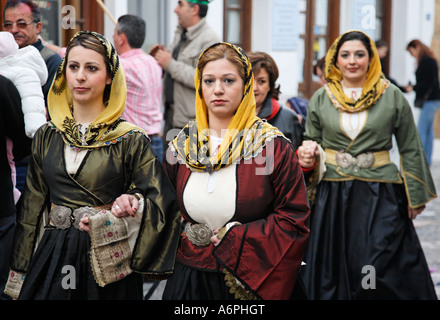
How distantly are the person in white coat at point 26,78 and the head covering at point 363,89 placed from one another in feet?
6.46

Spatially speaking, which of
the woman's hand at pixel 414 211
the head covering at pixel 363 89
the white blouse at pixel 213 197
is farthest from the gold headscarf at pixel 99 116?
the woman's hand at pixel 414 211

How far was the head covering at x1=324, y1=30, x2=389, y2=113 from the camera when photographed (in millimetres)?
4828

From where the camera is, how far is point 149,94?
235 inches

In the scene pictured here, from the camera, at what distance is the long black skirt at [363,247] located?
15.8 feet

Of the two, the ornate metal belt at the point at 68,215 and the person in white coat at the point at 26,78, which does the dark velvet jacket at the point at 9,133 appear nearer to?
the person in white coat at the point at 26,78

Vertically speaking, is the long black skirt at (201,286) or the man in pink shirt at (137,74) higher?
the man in pink shirt at (137,74)

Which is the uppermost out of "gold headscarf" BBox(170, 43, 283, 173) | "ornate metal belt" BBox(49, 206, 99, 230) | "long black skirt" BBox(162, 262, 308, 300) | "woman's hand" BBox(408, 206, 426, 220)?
A: "gold headscarf" BBox(170, 43, 283, 173)

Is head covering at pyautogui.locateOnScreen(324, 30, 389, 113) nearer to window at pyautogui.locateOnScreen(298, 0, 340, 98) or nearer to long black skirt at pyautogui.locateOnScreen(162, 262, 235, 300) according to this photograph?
long black skirt at pyautogui.locateOnScreen(162, 262, 235, 300)

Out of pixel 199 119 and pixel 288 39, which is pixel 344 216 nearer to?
pixel 199 119

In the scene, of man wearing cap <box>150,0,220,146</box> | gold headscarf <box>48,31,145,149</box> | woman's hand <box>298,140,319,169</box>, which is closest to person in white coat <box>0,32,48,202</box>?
gold headscarf <box>48,31,145,149</box>

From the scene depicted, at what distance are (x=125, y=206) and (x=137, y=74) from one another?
291 cm

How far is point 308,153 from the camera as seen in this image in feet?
14.7

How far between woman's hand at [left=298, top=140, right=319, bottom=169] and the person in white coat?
1550mm

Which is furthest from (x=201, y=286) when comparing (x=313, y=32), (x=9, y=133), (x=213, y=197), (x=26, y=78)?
(x=313, y=32)
